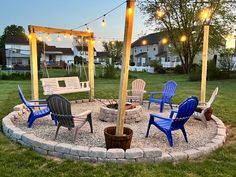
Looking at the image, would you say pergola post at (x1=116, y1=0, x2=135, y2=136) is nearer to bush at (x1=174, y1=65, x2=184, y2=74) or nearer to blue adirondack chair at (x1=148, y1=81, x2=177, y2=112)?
blue adirondack chair at (x1=148, y1=81, x2=177, y2=112)

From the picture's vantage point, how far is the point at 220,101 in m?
7.83

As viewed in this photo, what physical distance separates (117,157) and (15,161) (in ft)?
4.84

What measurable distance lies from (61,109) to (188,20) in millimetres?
17953

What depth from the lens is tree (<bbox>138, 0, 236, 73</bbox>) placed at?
1845 cm

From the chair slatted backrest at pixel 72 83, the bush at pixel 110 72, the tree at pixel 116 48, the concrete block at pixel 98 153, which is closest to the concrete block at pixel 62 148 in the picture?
the concrete block at pixel 98 153

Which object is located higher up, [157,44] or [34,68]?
[157,44]

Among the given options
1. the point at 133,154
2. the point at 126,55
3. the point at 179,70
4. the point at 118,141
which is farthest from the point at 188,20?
the point at 133,154

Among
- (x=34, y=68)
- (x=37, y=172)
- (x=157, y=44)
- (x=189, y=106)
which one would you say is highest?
(x=157, y=44)

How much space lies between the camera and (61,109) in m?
3.85

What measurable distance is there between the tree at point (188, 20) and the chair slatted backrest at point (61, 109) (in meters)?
16.1

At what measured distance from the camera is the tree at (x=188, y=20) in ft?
60.5

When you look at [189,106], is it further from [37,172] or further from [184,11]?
[184,11]

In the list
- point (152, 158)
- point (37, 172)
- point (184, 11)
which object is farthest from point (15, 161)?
point (184, 11)

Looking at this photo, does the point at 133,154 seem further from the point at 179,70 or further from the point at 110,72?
the point at 179,70
